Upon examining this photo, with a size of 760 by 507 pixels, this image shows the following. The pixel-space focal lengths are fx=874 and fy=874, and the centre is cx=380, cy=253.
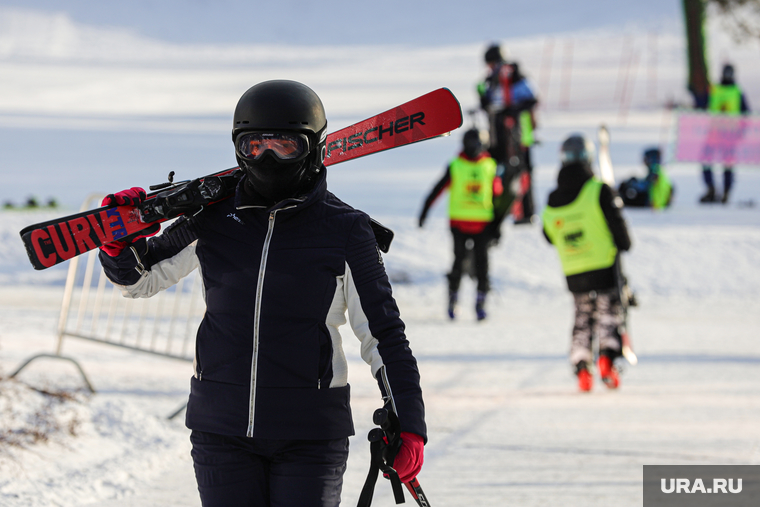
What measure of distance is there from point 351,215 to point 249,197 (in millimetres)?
294

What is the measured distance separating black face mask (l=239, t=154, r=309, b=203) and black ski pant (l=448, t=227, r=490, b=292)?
290 inches

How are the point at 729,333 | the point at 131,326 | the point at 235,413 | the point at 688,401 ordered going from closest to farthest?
1. the point at 235,413
2. the point at 688,401
3. the point at 131,326
4. the point at 729,333

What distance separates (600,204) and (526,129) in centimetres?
603

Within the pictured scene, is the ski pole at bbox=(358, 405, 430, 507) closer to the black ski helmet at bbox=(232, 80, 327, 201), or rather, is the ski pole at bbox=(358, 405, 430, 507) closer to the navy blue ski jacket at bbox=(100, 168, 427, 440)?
the navy blue ski jacket at bbox=(100, 168, 427, 440)

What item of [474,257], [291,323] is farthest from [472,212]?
[291,323]

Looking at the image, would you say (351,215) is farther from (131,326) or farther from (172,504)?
(131,326)

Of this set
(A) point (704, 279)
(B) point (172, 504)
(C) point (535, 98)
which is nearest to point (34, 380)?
(B) point (172, 504)

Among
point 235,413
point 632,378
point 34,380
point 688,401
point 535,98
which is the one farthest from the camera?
point 535,98

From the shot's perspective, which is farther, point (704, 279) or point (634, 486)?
point (704, 279)

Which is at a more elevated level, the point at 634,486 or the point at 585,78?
the point at 585,78

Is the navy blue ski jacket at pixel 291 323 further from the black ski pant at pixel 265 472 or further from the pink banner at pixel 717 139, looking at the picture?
the pink banner at pixel 717 139

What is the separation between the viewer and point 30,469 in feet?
13.4

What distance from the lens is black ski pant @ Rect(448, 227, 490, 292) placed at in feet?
32.0

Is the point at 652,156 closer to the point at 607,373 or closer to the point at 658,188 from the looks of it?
the point at 658,188
